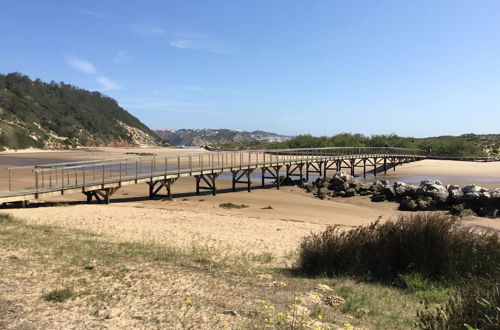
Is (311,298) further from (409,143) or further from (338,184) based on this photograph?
(409,143)

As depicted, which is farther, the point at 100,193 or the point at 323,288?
the point at 100,193

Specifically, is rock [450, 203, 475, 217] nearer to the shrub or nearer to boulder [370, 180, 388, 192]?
boulder [370, 180, 388, 192]

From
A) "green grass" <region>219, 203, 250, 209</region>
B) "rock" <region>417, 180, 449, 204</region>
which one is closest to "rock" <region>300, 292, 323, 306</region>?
"green grass" <region>219, 203, 250, 209</region>

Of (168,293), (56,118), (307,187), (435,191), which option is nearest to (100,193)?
(307,187)

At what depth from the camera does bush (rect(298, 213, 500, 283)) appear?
6930mm

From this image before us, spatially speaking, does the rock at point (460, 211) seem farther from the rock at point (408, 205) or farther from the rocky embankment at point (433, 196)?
the rock at point (408, 205)

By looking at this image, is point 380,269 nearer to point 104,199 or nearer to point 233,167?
point 104,199

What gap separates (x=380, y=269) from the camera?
7707 millimetres

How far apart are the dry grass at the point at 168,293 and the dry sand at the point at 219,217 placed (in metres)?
2.95

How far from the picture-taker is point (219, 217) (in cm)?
1728

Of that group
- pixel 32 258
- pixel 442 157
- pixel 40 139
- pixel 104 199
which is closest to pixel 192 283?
pixel 32 258

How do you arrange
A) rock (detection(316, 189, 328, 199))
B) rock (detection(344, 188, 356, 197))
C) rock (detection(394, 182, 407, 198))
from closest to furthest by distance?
rock (detection(394, 182, 407, 198)) < rock (detection(316, 189, 328, 199)) < rock (detection(344, 188, 356, 197))

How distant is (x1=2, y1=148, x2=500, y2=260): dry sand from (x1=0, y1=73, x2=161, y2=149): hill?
198 feet

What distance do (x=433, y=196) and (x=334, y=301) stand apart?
19199mm
